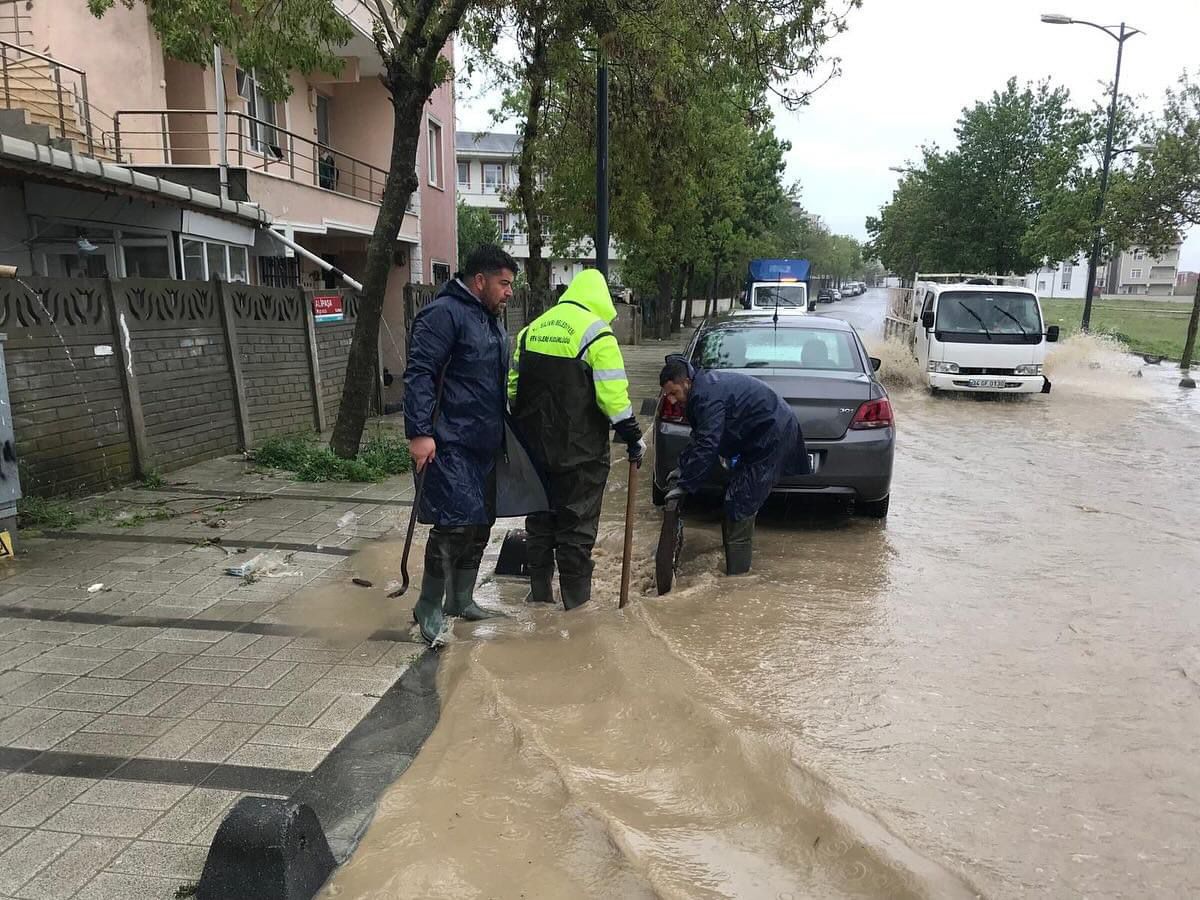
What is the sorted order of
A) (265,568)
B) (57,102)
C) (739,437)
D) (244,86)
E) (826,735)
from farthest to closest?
(244,86), (57,102), (265,568), (739,437), (826,735)

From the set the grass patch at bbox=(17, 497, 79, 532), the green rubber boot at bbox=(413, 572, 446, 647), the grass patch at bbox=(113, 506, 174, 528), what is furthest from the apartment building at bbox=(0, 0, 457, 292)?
the green rubber boot at bbox=(413, 572, 446, 647)

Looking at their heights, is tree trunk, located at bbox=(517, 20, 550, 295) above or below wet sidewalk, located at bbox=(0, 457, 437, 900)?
above

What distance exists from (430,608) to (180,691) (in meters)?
1.18

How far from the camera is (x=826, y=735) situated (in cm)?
364

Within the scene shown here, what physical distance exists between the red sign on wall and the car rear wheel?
6.47m

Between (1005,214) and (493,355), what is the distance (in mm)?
30760

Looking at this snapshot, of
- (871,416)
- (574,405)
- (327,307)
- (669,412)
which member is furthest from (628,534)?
(327,307)

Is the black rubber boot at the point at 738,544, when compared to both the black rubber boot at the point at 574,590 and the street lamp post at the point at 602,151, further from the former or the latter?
the street lamp post at the point at 602,151

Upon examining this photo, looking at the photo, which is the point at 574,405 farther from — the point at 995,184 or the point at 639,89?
the point at 995,184

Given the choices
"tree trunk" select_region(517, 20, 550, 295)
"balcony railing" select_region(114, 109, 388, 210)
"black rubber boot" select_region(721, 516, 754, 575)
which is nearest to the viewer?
"black rubber boot" select_region(721, 516, 754, 575)

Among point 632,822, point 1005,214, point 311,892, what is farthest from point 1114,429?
point 1005,214

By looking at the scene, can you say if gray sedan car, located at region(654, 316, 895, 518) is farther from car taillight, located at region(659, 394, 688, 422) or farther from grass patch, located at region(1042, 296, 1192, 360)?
grass patch, located at region(1042, 296, 1192, 360)

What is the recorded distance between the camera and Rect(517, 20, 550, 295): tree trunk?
12781 mm

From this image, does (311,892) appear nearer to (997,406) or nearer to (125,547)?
(125,547)
